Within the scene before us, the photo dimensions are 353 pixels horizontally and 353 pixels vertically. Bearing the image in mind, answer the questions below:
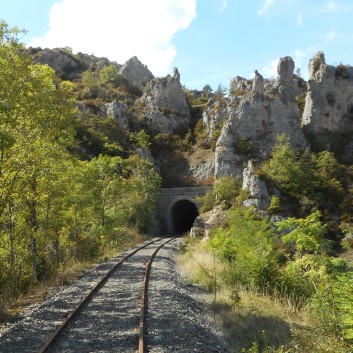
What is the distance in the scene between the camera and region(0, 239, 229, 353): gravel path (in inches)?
291

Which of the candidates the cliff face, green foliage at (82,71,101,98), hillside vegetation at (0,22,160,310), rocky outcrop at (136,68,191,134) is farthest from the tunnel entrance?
green foliage at (82,71,101,98)

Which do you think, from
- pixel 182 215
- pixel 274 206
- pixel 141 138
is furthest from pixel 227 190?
pixel 141 138

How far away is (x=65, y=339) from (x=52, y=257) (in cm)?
1112

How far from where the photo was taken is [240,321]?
354 inches

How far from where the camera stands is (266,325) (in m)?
8.73

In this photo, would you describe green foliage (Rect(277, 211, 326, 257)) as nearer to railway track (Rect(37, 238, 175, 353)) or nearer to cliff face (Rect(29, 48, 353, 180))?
railway track (Rect(37, 238, 175, 353))

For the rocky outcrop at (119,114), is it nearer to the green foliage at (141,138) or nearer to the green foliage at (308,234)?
the green foliage at (141,138)

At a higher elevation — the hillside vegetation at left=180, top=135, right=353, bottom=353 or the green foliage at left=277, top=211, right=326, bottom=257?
the green foliage at left=277, top=211, right=326, bottom=257

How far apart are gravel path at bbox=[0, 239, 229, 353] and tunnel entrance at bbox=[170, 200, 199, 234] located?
117 ft

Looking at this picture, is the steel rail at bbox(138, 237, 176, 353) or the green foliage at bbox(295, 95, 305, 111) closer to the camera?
the steel rail at bbox(138, 237, 176, 353)

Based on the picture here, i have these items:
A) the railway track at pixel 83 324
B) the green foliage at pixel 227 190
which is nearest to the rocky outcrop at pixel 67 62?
the green foliage at pixel 227 190

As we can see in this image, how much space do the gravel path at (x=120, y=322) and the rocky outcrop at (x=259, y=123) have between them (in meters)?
34.9

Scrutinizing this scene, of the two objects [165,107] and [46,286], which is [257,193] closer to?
[46,286]

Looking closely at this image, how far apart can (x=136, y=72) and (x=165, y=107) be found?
1149 inches
